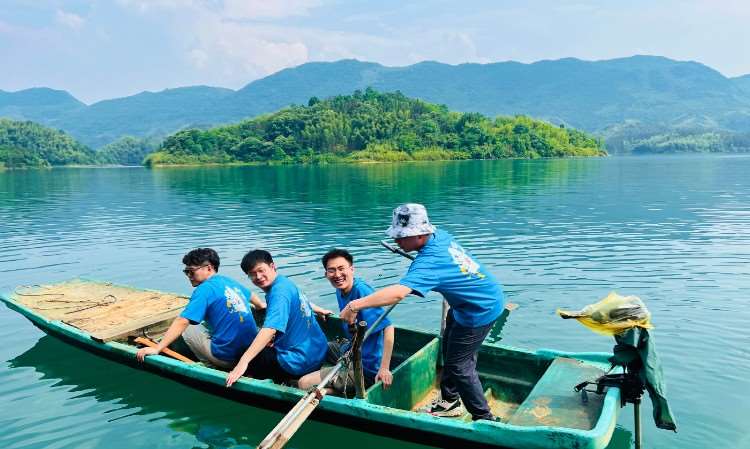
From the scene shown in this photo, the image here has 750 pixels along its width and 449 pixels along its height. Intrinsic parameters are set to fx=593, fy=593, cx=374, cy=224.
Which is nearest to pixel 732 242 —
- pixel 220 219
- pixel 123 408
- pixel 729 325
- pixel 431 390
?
pixel 729 325

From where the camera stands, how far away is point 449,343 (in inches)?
251

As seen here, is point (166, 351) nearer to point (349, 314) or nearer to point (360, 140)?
point (349, 314)

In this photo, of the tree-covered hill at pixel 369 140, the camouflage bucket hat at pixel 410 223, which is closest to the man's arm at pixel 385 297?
the camouflage bucket hat at pixel 410 223

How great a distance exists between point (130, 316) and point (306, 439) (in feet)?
16.9

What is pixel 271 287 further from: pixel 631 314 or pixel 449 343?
pixel 631 314

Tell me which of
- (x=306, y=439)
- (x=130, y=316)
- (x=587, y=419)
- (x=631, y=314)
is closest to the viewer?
(x=631, y=314)

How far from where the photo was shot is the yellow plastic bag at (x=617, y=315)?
18.4ft

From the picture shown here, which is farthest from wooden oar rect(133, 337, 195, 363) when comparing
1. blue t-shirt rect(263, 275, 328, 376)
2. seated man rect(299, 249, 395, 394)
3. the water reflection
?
seated man rect(299, 249, 395, 394)

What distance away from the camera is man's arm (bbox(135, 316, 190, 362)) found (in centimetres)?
754

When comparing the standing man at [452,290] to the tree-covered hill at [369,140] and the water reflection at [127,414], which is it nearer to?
the water reflection at [127,414]

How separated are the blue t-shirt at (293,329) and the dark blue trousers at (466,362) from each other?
5.97 feet

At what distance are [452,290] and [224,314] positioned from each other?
11.1 ft

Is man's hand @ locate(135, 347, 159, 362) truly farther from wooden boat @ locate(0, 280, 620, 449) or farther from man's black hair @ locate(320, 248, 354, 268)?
man's black hair @ locate(320, 248, 354, 268)

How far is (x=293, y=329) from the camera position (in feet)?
23.7
